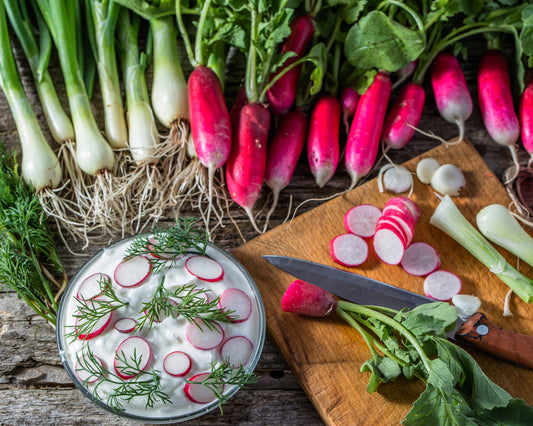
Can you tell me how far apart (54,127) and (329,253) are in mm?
1260

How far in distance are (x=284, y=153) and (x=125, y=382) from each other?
1069mm

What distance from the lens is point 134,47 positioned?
2.21 meters

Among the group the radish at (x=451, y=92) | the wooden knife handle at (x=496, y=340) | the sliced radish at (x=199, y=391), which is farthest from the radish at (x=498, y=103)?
the sliced radish at (x=199, y=391)

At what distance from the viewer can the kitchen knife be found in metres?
1.62

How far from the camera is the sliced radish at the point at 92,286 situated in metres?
1.56

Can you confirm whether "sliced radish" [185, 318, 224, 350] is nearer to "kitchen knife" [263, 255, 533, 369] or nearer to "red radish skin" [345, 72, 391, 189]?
"kitchen knife" [263, 255, 533, 369]

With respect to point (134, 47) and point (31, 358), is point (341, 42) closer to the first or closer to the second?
point (134, 47)

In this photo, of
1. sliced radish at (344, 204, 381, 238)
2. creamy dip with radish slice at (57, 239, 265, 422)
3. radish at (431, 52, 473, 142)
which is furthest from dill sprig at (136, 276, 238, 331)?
radish at (431, 52, 473, 142)

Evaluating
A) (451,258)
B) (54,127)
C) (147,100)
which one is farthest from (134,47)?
(451,258)

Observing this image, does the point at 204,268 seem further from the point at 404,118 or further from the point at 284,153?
the point at 404,118

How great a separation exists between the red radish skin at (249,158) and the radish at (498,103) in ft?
3.26

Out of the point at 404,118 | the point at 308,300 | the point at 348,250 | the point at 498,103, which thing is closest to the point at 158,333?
the point at 308,300

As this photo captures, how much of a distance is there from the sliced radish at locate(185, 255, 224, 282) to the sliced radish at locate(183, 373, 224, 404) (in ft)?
1.00

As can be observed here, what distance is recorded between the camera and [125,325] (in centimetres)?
150
